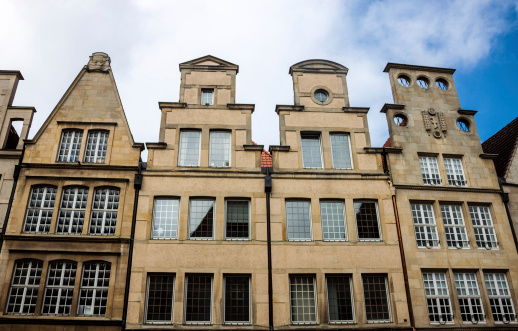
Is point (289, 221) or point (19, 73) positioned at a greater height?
point (19, 73)

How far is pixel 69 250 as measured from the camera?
1664 centimetres

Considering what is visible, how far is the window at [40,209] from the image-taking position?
17.2 metres

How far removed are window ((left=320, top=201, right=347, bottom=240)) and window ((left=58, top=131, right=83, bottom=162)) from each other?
1168 centimetres

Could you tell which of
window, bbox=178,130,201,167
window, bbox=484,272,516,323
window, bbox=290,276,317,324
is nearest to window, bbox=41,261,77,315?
window, bbox=178,130,201,167

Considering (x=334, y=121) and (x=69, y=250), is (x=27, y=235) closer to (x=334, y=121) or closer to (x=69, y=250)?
(x=69, y=250)

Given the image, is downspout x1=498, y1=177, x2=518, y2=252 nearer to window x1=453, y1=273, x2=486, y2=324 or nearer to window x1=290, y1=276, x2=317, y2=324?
window x1=453, y1=273, x2=486, y2=324

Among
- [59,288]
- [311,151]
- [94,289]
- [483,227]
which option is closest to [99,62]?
[59,288]

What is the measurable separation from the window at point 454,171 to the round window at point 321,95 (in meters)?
6.82

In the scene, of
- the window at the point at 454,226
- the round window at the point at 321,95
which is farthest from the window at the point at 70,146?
the window at the point at 454,226

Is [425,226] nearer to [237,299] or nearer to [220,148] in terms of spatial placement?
[237,299]

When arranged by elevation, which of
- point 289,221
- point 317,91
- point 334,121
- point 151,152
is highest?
point 317,91

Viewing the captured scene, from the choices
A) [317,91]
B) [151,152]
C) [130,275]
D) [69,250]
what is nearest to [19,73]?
[151,152]

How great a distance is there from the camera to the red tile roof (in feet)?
69.3

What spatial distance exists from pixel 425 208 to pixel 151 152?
13.2 m
